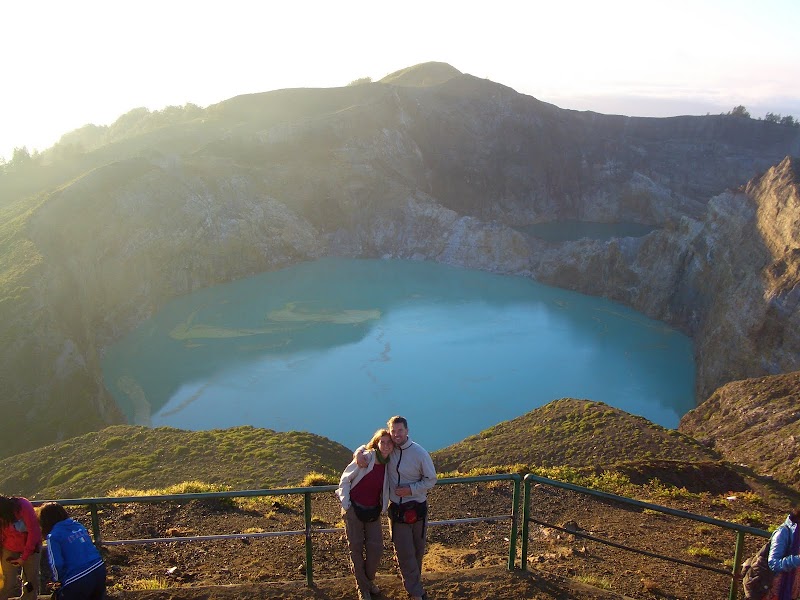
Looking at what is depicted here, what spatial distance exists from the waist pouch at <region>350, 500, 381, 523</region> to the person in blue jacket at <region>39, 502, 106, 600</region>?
7.74 feet

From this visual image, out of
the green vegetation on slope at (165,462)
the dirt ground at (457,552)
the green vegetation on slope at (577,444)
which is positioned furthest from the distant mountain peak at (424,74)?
the dirt ground at (457,552)

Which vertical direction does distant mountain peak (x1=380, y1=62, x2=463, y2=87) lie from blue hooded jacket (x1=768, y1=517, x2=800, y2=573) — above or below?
above

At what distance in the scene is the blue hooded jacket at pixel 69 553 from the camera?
16.8 ft

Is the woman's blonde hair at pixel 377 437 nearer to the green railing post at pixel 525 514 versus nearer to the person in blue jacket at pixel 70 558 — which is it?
the green railing post at pixel 525 514

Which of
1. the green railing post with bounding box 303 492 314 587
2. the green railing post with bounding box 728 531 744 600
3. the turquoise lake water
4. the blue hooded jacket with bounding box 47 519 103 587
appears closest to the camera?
the blue hooded jacket with bounding box 47 519 103 587

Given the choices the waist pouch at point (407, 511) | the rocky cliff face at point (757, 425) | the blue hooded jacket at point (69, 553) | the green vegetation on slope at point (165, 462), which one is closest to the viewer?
the blue hooded jacket at point (69, 553)

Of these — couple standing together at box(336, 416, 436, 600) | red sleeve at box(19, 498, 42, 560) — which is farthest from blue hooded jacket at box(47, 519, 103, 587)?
couple standing together at box(336, 416, 436, 600)

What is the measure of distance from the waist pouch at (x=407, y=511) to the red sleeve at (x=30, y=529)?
3227mm

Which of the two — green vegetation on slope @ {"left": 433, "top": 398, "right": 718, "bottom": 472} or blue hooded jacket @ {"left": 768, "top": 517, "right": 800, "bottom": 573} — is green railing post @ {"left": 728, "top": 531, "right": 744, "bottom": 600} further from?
green vegetation on slope @ {"left": 433, "top": 398, "right": 718, "bottom": 472}

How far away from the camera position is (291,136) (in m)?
67.6

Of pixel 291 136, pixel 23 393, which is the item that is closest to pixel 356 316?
pixel 23 393

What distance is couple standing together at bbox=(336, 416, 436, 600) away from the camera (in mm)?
5938

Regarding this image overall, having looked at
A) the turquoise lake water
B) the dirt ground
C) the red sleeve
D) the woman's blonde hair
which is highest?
the woman's blonde hair

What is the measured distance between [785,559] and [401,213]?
204ft
